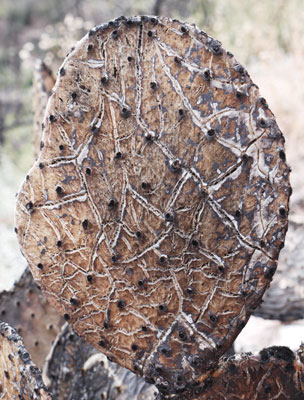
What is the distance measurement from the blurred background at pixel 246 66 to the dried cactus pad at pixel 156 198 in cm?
82

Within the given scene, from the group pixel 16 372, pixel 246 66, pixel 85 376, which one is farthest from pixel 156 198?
pixel 246 66

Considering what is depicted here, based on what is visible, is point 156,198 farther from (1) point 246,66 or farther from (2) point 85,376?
(1) point 246,66

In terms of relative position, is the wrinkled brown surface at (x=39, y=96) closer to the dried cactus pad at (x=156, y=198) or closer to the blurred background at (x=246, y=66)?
the blurred background at (x=246, y=66)

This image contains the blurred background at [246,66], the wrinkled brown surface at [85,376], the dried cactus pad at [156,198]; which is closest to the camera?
the dried cactus pad at [156,198]

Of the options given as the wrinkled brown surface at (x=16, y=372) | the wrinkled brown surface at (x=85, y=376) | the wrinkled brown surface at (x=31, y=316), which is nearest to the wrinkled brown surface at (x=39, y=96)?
the wrinkled brown surface at (x=31, y=316)

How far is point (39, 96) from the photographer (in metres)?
1.49

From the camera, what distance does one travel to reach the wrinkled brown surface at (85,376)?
120cm

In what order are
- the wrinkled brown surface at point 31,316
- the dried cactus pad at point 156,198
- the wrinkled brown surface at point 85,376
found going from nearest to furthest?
the dried cactus pad at point 156,198 → the wrinkled brown surface at point 85,376 → the wrinkled brown surface at point 31,316

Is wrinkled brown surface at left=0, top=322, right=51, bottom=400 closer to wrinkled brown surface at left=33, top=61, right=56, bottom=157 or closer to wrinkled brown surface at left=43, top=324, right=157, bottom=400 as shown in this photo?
wrinkled brown surface at left=43, top=324, right=157, bottom=400

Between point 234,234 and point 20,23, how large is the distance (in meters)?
11.7

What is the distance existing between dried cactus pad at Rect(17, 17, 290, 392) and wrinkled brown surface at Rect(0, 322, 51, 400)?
0.11m

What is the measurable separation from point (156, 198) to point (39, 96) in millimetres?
763

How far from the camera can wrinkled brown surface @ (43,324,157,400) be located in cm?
120

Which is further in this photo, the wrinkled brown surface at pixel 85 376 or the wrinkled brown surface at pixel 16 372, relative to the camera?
the wrinkled brown surface at pixel 85 376
